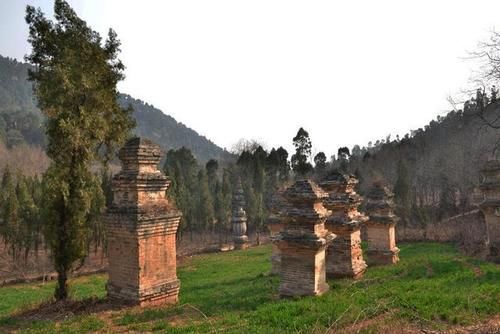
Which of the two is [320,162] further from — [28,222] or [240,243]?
[28,222]

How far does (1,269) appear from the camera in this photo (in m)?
34.4

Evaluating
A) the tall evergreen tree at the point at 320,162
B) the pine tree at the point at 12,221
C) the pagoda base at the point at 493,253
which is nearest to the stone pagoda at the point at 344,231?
the pagoda base at the point at 493,253

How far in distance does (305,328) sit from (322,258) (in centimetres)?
365

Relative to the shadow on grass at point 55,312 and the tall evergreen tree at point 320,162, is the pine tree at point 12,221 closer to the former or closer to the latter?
the shadow on grass at point 55,312

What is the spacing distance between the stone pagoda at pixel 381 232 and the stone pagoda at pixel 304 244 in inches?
285

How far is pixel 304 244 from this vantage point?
10.7m

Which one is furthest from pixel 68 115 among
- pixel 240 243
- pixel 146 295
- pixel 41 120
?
pixel 41 120

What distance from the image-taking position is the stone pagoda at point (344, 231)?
13.6 metres

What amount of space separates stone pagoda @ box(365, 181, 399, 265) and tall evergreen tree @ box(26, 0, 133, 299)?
11173 mm

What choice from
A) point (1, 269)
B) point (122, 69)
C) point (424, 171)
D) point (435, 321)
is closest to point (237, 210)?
point (1, 269)

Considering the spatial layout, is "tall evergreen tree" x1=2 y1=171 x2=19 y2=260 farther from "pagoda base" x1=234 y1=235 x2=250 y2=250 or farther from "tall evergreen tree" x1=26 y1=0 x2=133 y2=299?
"tall evergreen tree" x1=26 y1=0 x2=133 y2=299

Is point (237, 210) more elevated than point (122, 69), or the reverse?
point (122, 69)

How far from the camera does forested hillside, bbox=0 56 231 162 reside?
114 metres

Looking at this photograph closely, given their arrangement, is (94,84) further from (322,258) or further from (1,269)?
(1,269)
